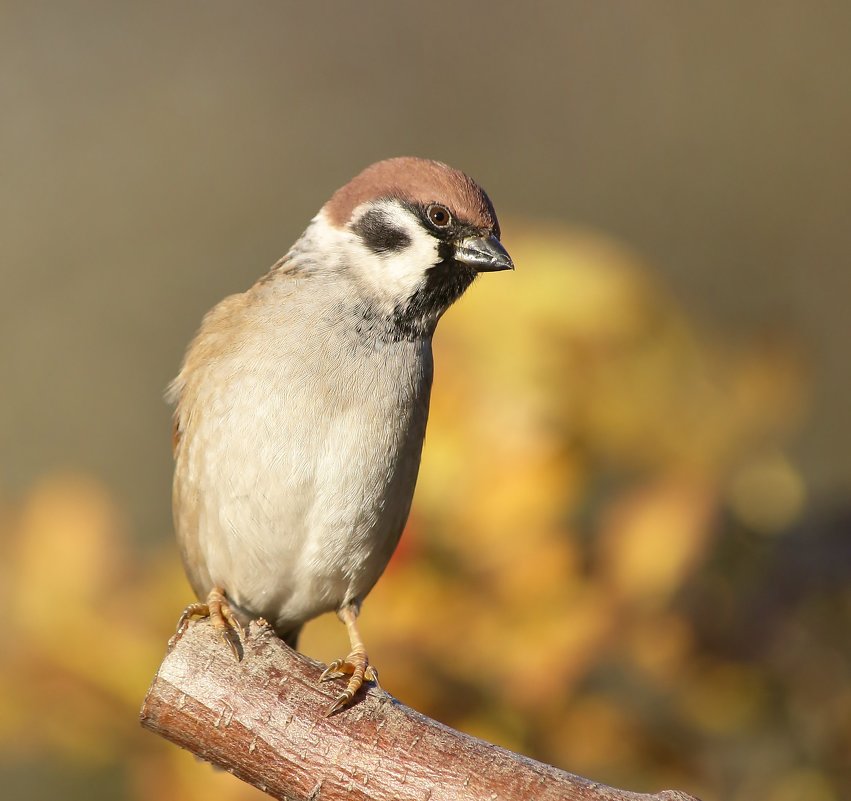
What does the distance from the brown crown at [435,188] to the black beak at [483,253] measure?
3 cm

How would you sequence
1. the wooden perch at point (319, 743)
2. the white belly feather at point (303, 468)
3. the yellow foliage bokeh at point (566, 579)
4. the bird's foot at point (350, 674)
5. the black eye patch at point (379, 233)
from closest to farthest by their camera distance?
1. the wooden perch at point (319, 743)
2. the bird's foot at point (350, 674)
3. the yellow foliage bokeh at point (566, 579)
4. the white belly feather at point (303, 468)
5. the black eye patch at point (379, 233)

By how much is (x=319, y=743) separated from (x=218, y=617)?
401 mm

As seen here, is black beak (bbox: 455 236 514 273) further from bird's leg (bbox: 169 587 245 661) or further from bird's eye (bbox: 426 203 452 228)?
bird's leg (bbox: 169 587 245 661)

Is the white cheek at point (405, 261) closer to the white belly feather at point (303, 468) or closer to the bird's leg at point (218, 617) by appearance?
the white belly feather at point (303, 468)

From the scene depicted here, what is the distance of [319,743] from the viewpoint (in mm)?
1889

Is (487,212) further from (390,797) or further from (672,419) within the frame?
(390,797)

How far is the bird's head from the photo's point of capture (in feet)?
7.56

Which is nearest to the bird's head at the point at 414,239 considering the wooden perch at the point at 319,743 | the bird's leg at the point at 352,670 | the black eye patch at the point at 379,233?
the black eye patch at the point at 379,233

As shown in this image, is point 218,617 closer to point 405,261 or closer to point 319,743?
point 319,743

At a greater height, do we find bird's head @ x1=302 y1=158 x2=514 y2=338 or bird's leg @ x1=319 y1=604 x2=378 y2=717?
bird's head @ x1=302 y1=158 x2=514 y2=338

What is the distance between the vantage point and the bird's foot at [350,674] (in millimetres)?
1926

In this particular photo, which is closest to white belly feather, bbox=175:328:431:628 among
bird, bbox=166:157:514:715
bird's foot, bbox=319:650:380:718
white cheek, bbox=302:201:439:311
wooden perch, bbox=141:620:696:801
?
bird, bbox=166:157:514:715

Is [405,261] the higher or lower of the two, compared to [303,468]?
higher

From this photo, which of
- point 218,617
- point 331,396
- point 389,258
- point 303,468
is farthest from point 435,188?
point 218,617
